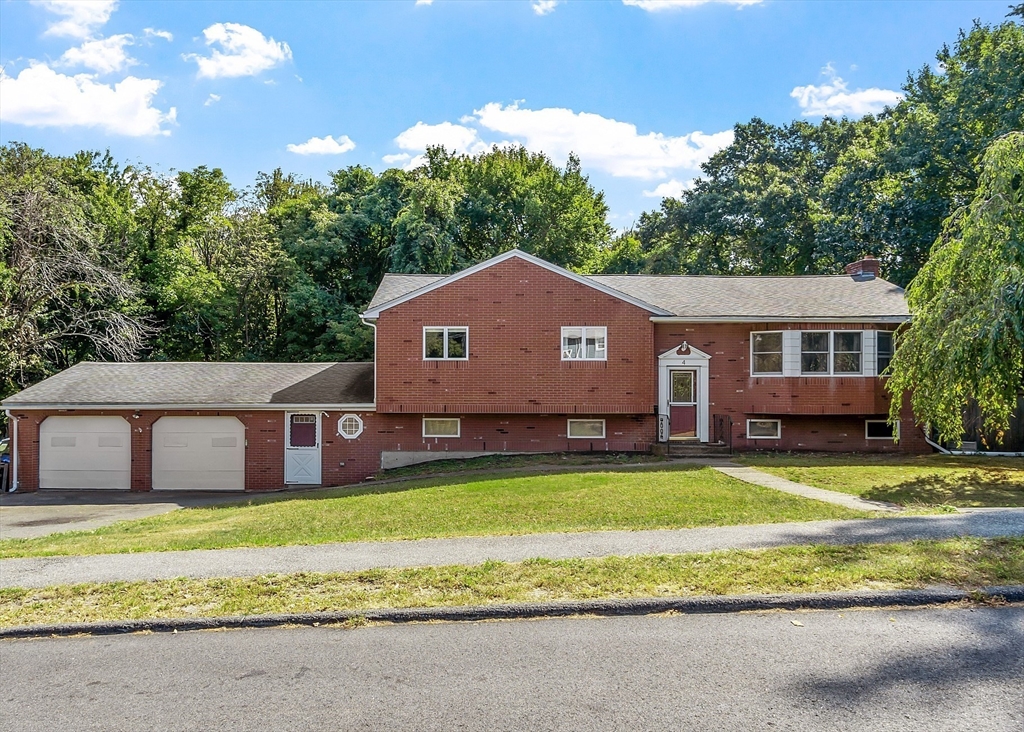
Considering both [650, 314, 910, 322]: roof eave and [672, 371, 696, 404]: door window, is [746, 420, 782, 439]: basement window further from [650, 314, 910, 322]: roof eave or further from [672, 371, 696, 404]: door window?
[650, 314, 910, 322]: roof eave

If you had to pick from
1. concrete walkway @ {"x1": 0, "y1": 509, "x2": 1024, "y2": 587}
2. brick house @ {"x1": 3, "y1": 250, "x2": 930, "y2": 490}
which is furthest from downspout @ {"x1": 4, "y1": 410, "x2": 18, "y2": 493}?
concrete walkway @ {"x1": 0, "y1": 509, "x2": 1024, "y2": 587}

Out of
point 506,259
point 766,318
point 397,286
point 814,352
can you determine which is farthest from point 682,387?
point 397,286

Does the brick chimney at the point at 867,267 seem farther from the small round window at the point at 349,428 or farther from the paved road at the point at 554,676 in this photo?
the paved road at the point at 554,676

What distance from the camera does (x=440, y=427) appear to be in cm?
2075

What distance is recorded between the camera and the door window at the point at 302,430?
20844 mm

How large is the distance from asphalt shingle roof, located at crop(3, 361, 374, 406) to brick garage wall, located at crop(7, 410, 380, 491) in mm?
470

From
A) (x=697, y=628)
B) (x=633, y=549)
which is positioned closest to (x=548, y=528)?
(x=633, y=549)

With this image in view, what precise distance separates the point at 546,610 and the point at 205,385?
1871cm

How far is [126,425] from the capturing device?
2061 centimetres

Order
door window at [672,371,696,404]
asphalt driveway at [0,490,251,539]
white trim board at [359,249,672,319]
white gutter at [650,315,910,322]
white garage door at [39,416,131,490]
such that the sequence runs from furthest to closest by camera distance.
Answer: door window at [672,371,696,404] → white garage door at [39,416,131,490] → white trim board at [359,249,672,319] → white gutter at [650,315,910,322] → asphalt driveway at [0,490,251,539]

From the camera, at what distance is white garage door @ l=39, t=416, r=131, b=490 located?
20516 mm

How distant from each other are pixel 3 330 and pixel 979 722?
29019 mm

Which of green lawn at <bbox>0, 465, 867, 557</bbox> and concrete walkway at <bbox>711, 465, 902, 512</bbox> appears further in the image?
concrete walkway at <bbox>711, 465, 902, 512</bbox>

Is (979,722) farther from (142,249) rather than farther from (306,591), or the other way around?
(142,249)
